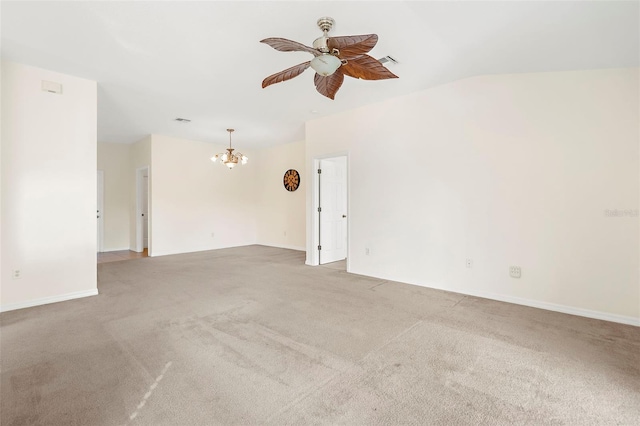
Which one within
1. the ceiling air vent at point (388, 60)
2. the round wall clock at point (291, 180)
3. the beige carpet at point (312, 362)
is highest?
the ceiling air vent at point (388, 60)

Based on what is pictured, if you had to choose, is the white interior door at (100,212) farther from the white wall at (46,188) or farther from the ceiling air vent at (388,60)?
the ceiling air vent at (388,60)

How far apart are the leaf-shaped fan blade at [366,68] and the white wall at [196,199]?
591 centimetres

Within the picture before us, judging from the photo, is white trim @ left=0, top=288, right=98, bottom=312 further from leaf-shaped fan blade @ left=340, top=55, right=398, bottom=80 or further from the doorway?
leaf-shaped fan blade @ left=340, top=55, right=398, bottom=80

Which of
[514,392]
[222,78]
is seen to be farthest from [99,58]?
[514,392]

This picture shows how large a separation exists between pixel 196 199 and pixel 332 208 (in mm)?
3745

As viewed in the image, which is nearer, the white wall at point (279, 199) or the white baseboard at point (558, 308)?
the white baseboard at point (558, 308)

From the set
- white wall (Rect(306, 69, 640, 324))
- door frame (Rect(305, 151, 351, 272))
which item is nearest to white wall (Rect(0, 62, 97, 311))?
door frame (Rect(305, 151, 351, 272))

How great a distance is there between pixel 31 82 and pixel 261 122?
322 cm

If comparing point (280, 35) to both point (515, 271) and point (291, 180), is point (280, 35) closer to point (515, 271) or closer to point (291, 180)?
point (515, 271)

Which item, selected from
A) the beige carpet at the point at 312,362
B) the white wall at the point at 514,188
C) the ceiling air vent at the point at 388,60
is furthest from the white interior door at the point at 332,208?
the ceiling air vent at the point at 388,60

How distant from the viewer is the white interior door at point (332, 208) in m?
5.82

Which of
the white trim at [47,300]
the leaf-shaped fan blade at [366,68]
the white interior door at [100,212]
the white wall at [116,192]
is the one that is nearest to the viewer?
the leaf-shaped fan blade at [366,68]

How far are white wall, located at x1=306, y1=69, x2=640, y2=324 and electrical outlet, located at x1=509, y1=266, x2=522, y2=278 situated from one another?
0.14ft

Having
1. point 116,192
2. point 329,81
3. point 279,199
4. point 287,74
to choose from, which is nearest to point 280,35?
point 287,74
